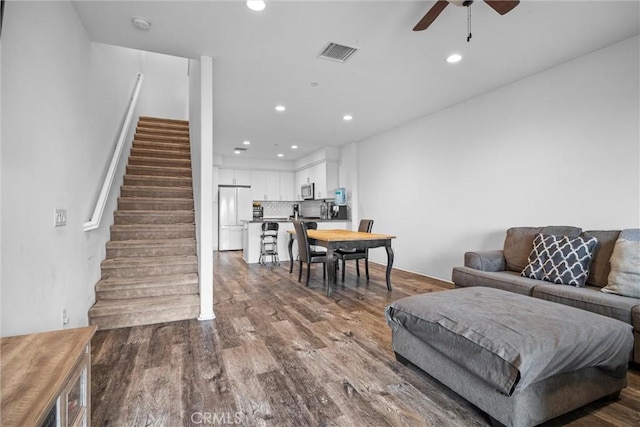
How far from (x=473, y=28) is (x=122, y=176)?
4768 mm

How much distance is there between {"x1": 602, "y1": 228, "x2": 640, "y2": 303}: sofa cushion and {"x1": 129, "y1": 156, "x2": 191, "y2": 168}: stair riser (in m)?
5.56

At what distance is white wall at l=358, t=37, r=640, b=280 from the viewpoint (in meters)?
2.80

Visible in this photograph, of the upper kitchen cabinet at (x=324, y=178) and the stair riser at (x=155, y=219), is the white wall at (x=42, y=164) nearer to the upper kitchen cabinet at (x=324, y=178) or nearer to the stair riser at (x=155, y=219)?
the stair riser at (x=155, y=219)

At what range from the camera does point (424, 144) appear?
4.98m

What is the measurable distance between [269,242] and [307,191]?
2.18 meters

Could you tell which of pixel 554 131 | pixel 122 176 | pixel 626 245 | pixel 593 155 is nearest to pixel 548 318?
pixel 626 245

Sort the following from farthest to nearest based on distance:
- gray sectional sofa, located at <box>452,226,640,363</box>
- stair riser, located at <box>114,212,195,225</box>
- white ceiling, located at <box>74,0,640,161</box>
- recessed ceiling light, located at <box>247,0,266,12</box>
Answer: stair riser, located at <box>114,212,195,225</box>, white ceiling, located at <box>74,0,640,161</box>, recessed ceiling light, located at <box>247,0,266,12</box>, gray sectional sofa, located at <box>452,226,640,363</box>

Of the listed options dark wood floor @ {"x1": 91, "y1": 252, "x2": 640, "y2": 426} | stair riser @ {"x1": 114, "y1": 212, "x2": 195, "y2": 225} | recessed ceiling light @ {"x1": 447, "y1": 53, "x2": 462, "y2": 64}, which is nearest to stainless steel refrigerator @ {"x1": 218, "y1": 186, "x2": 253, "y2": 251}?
stair riser @ {"x1": 114, "y1": 212, "x2": 195, "y2": 225}

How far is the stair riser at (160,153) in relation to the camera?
5.07 m

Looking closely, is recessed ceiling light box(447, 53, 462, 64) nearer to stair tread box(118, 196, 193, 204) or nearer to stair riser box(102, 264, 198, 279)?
stair riser box(102, 264, 198, 279)

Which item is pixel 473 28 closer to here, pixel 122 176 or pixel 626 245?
pixel 626 245

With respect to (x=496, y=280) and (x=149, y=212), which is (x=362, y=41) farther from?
(x=149, y=212)

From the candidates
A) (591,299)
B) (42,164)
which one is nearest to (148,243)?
(42,164)

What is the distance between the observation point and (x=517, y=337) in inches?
55.9
